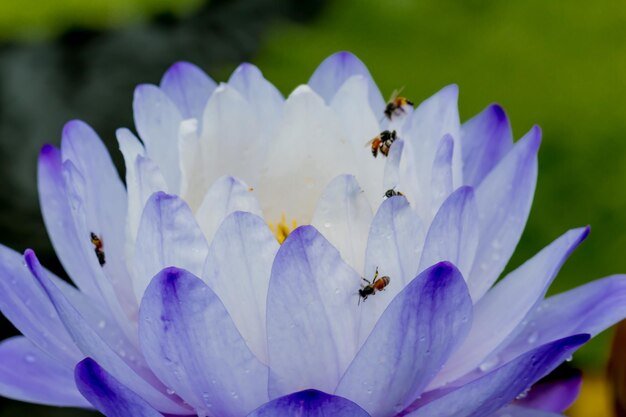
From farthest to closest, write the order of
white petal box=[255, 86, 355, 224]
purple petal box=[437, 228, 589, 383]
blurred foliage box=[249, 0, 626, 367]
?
1. blurred foliage box=[249, 0, 626, 367]
2. white petal box=[255, 86, 355, 224]
3. purple petal box=[437, 228, 589, 383]

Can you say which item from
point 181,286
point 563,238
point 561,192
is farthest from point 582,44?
point 181,286

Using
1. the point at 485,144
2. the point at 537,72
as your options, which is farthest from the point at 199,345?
the point at 537,72

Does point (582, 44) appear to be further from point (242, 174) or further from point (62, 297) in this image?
point (62, 297)

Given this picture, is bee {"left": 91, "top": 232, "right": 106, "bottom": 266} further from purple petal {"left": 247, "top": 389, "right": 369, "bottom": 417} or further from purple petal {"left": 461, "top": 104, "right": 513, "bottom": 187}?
purple petal {"left": 461, "top": 104, "right": 513, "bottom": 187}

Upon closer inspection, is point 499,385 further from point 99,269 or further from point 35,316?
point 35,316

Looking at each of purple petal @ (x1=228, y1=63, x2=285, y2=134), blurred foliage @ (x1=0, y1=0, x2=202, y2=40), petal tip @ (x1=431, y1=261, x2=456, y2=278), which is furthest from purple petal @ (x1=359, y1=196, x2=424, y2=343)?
blurred foliage @ (x1=0, y1=0, x2=202, y2=40)
